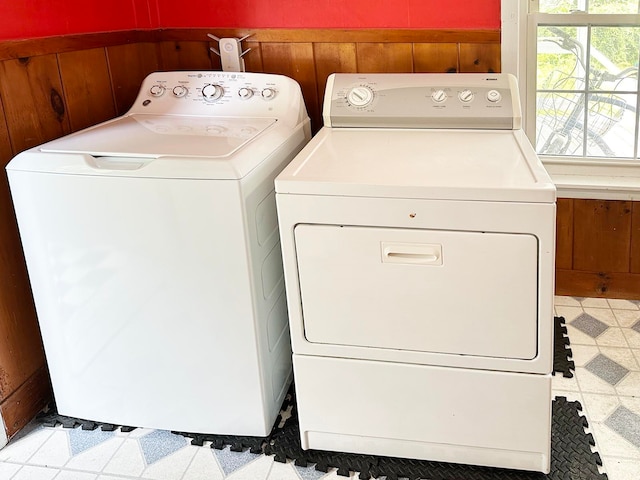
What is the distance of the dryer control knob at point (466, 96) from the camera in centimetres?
197

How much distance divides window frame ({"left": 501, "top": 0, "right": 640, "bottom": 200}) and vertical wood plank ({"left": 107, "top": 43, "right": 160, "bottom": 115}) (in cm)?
128

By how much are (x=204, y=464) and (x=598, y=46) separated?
75.6 inches

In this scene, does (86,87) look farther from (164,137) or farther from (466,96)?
(466,96)

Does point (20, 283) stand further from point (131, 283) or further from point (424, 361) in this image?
point (424, 361)

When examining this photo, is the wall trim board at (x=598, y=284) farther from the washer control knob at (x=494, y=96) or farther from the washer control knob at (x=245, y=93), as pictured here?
the washer control knob at (x=245, y=93)

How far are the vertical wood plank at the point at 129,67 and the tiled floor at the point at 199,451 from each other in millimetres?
1131

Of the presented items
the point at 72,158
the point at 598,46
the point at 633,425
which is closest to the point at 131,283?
the point at 72,158

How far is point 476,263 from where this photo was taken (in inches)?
57.2

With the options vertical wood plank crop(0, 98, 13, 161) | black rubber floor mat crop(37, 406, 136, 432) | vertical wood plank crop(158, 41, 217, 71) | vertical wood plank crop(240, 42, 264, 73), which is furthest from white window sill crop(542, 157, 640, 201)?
vertical wood plank crop(0, 98, 13, 161)

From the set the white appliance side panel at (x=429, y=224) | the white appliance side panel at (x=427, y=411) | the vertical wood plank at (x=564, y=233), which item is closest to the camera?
the white appliance side panel at (x=429, y=224)

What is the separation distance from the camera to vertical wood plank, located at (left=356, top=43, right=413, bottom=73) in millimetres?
2240

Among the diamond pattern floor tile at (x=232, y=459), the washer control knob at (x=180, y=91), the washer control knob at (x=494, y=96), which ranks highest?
the washer control knob at (x=180, y=91)

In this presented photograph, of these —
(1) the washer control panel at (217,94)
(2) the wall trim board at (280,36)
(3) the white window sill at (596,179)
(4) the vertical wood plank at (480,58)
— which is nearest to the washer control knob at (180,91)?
(1) the washer control panel at (217,94)

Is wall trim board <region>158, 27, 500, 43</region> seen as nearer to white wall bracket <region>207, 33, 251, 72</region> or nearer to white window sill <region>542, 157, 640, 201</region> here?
white wall bracket <region>207, 33, 251, 72</region>
